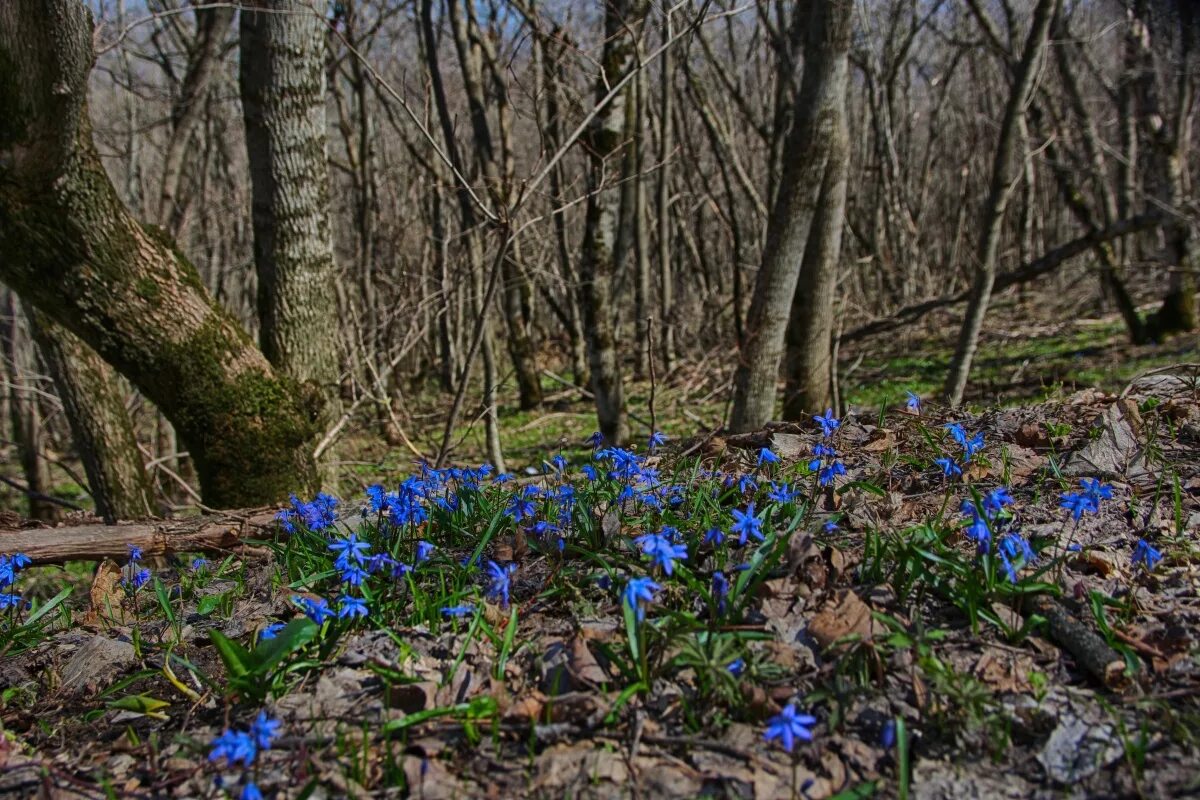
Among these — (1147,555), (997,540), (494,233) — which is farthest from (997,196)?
(997,540)

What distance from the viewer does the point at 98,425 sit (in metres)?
6.66

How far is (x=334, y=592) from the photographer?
2863mm

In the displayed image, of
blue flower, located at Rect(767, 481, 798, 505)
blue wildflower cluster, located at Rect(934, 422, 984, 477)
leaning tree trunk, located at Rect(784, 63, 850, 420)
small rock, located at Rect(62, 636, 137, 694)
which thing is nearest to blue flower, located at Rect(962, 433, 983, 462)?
blue wildflower cluster, located at Rect(934, 422, 984, 477)

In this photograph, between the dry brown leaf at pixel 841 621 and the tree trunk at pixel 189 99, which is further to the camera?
the tree trunk at pixel 189 99

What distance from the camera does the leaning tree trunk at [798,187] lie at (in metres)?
5.96

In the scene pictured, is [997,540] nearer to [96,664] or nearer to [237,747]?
[237,747]

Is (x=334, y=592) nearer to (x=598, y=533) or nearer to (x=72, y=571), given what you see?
(x=598, y=533)

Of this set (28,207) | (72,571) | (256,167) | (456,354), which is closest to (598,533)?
(28,207)

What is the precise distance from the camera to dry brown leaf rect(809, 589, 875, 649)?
225 centimetres

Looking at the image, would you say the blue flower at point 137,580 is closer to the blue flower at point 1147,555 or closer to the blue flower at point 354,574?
the blue flower at point 354,574

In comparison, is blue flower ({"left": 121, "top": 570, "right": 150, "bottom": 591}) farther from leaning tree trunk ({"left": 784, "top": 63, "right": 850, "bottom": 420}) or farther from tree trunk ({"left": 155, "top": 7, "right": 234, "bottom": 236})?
tree trunk ({"left": 155, "top": 7, "right": 234, "bottom": 236})

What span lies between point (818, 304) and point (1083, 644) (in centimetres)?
526

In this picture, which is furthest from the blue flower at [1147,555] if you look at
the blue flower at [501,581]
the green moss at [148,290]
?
the green moss at [148,290]

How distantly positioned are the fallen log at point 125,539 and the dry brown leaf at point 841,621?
2.59m
